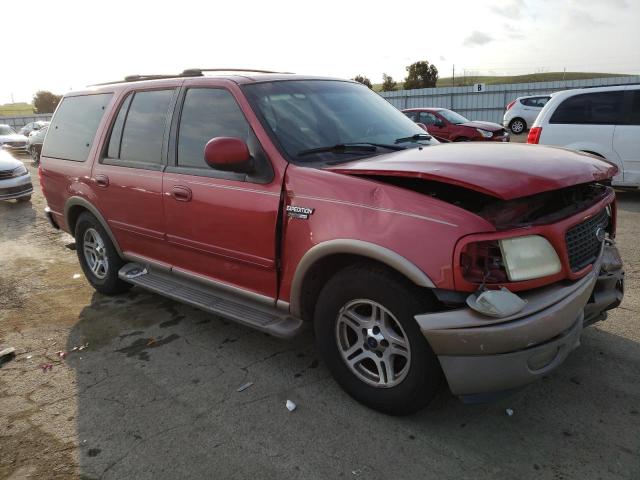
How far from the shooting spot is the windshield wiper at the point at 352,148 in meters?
3.26

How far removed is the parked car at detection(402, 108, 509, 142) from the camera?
1453 centimetres

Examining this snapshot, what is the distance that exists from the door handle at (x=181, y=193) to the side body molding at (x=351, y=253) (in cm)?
112

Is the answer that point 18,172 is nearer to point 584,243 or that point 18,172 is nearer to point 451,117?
point 584,243

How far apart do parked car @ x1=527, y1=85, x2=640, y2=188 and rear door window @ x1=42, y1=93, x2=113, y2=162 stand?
6.87 m

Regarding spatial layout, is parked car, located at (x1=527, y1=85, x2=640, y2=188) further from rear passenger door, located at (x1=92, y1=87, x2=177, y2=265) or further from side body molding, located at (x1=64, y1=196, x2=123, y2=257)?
side body molding, located at (x1=64, y1=196, x2=123, y2=257)

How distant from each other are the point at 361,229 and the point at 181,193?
1624 millimetres

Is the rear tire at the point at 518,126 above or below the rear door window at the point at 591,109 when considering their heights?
below

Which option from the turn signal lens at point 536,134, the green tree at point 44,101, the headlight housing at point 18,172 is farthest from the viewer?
the green tree at point 44,101

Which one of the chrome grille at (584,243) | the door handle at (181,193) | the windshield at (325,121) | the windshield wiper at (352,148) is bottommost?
the chrome grille at (584,243)

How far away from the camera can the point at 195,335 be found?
13.4ft

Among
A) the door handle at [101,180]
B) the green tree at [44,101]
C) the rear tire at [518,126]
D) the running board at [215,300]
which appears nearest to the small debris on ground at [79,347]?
the running board at [215,300]

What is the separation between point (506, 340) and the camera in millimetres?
2334

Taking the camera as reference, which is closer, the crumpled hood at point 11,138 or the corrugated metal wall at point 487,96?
the crumpled hood at point 11,138

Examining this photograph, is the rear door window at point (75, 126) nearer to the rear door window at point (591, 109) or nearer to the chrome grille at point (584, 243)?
the chrome grille at point (584, 243)
